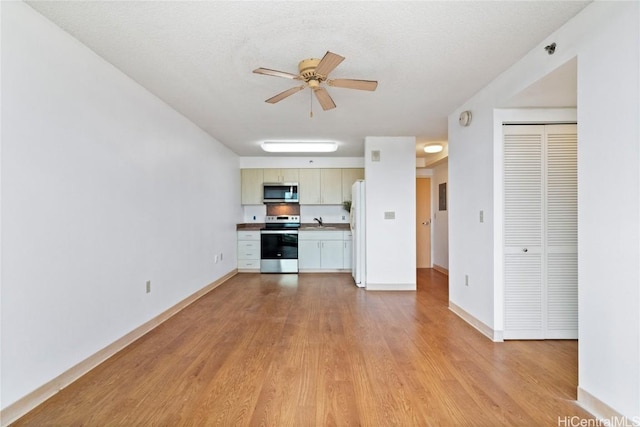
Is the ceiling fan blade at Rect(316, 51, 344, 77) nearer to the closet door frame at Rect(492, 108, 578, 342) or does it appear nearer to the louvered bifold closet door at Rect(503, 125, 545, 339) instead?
the closet door frame at Rect(492, 108, 578, 342)

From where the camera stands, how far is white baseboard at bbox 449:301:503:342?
2910mm

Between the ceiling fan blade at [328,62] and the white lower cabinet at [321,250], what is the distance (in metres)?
4.32

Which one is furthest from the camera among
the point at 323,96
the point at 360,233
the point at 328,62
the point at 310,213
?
the point at 310,213

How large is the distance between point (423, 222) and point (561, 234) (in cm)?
426

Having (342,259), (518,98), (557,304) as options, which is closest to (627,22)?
(518,98)

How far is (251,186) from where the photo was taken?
6703 mm

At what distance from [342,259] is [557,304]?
3.87 meters

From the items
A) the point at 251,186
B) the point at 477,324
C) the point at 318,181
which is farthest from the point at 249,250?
the point at 477,324

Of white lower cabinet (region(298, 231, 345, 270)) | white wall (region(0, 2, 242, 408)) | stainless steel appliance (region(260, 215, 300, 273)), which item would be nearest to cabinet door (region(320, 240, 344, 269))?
white lower cabinet (region(298, 231, 345, 270))

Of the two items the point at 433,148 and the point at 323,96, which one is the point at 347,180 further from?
the point at 323,96

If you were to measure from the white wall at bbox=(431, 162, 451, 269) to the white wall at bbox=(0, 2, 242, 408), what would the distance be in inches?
199

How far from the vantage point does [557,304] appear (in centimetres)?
294

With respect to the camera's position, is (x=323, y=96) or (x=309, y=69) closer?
(x=309, y=69)

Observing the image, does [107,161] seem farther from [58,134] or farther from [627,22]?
[627,22]
